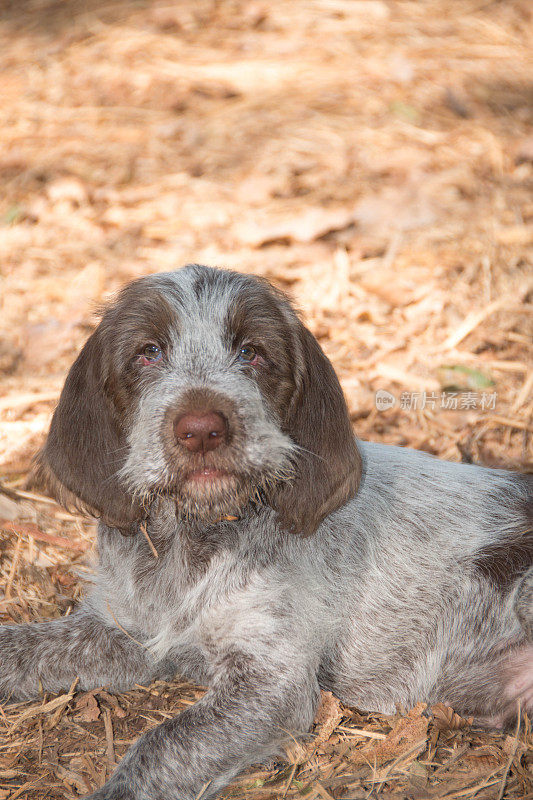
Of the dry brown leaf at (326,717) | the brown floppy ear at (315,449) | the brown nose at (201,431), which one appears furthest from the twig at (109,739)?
the brown nose at (201,431)

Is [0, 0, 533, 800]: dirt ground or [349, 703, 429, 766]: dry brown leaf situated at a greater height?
[0, 0, 533, 800]: dirt ground

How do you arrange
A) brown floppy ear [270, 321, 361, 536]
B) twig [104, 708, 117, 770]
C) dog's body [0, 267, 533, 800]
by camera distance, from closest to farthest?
dog's body [0, 267, 533, 800] → twig [104, 708, 117, 770] → brown floppy ear [270, 321, 361, 536]

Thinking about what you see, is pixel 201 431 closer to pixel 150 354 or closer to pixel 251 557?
pixel 150 354

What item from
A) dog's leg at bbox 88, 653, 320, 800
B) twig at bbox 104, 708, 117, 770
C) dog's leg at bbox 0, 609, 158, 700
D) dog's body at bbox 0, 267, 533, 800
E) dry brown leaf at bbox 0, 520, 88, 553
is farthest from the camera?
dry brown leaf at bbox 0, 520, 88, 553

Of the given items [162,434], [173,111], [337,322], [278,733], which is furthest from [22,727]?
[173,111]

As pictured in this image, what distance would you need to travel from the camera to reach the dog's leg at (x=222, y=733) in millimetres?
3246

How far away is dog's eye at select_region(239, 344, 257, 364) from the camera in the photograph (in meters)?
3.67

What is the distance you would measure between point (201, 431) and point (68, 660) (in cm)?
161

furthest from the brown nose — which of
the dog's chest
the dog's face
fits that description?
the dog's chest

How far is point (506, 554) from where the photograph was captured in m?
3.91

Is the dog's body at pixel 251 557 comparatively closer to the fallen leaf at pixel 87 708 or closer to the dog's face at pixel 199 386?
the dog's face at pixel 199 386

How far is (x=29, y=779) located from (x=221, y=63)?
857cm

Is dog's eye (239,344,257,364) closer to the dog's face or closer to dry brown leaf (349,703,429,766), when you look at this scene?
the dog's face

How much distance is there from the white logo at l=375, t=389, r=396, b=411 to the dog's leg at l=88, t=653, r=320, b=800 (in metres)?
2.80
